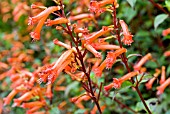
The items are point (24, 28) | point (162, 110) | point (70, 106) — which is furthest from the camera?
point (24, 28)

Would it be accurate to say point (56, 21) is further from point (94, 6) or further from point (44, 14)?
point (94, 6)

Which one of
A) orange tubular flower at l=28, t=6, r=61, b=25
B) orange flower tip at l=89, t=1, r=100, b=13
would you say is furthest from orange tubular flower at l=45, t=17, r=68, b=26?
orange flower tip at l=89, t=1, r=100, b=13

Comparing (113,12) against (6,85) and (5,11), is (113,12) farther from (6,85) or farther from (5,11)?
(5,11)

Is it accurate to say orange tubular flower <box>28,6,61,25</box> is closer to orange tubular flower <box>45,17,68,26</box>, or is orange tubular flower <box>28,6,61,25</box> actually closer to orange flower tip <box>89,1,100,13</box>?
orange tubular flower <box>45,17,68,26</box>

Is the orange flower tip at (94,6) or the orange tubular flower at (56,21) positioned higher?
the orange flower tip at (94,6)

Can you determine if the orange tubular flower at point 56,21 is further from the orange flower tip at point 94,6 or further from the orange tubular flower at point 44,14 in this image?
the orange flower tip at point 94,6

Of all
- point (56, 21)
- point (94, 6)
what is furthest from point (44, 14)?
point (94, 6)

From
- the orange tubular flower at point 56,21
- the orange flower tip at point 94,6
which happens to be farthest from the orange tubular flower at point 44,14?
the orange flower tip at point 94,6

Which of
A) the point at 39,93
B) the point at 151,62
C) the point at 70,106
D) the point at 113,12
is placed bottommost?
the point at 70,106

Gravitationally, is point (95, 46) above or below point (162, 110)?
above

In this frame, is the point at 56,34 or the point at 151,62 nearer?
the point at 151,62

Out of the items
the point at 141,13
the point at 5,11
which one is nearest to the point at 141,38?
the point at 141,13
